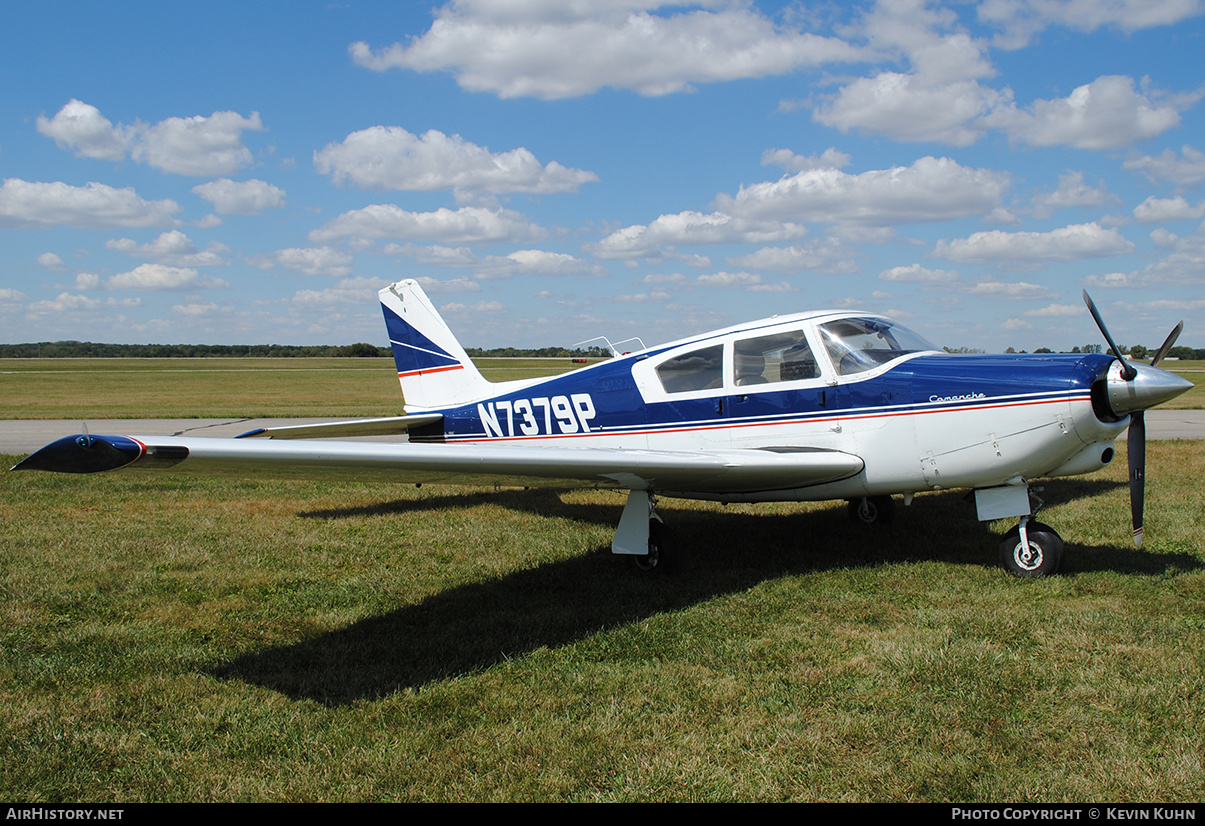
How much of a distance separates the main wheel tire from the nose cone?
9.56 ft

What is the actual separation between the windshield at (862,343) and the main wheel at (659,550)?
2026mm

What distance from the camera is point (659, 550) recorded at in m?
6.59

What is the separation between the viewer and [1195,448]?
1352 centimetres

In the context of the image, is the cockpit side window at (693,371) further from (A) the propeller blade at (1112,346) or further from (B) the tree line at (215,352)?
(B) the tree line at (215,352)

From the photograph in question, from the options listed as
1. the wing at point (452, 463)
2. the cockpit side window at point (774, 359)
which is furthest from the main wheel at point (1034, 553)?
the cockpit side window at point (774, 359)

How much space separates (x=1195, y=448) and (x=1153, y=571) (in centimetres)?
933

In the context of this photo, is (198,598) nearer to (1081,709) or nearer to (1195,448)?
(1081,709)

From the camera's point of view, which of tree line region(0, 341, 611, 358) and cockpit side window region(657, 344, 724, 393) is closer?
cockpit side window region(657, 344, 724, 393)

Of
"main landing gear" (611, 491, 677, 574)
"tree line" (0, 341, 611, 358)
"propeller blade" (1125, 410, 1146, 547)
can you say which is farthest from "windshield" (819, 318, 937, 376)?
"tree line" (0, 341, 611, 358)

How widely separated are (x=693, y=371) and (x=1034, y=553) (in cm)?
322

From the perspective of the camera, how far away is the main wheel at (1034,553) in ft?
20.2

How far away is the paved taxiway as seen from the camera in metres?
16.1

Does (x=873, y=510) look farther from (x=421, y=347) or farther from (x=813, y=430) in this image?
(x=421, y=347)

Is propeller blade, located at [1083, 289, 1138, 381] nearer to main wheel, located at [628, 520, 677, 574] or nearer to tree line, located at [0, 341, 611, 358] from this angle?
main wheel, located at [628, 520, 677, 574]
